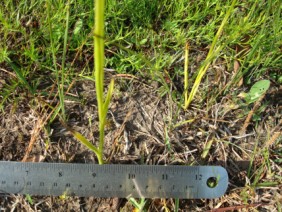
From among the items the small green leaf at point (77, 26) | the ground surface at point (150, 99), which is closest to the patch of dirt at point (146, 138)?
the ground surface at point (150, 99)

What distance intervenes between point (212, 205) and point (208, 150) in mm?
241

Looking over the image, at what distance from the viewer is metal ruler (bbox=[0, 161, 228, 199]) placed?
1548mm

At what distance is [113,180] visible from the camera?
1565 mm

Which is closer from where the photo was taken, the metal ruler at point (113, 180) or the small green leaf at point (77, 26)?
the metal ruler at point (113, 180)

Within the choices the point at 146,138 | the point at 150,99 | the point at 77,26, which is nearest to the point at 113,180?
the point at 146,138

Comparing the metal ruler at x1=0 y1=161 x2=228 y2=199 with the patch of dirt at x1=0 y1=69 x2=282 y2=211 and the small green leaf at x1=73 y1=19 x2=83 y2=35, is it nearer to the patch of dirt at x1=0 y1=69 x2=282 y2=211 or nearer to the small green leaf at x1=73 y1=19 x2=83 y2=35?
the patch of dirt at x1=0 y1=69 x2=282 y2=211

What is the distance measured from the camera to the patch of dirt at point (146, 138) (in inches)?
63.4

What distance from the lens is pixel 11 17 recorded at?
1744 millimetres

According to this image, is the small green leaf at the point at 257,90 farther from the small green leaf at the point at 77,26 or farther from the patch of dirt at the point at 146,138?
the small green leaf at the point at 77,26

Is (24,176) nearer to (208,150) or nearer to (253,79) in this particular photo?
(208,150)

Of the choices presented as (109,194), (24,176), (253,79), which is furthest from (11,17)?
(253,79)

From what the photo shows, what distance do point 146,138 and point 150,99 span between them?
19 cm

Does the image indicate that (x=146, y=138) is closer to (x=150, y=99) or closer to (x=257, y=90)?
(x=150, y=99)

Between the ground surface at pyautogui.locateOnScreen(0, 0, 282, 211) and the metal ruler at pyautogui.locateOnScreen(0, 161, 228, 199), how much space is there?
0.16 ft
